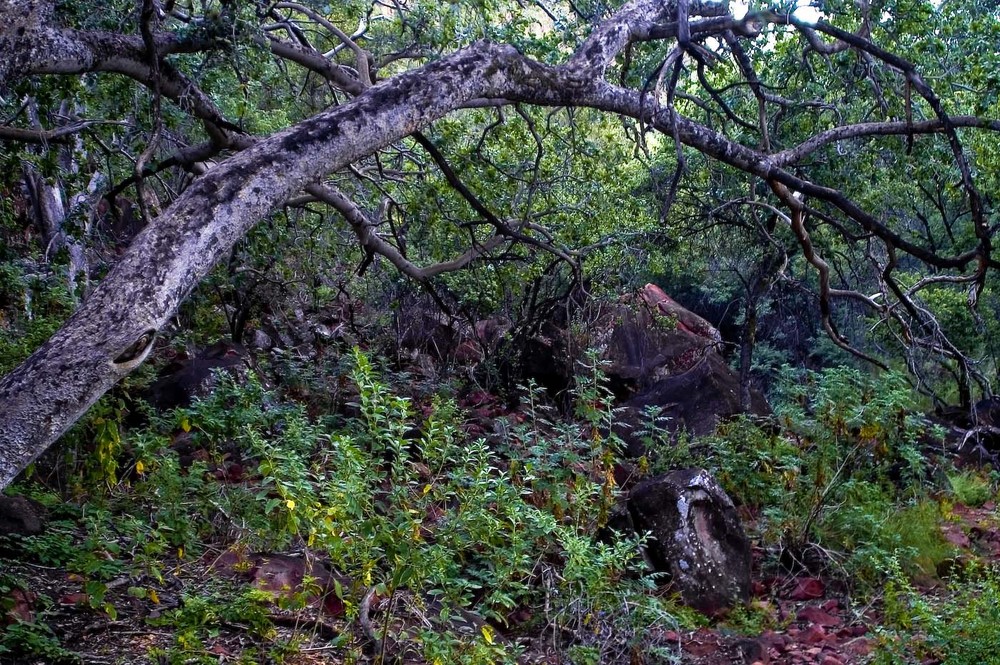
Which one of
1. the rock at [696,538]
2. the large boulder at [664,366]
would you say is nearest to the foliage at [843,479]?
the rock at [696,538]

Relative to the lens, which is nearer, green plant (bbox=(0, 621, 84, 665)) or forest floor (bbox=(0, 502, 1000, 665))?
green plant (bbox=(0, 621, 84, 665))

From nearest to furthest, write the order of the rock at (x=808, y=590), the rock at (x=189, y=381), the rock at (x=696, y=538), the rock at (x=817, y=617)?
the rock at (x=817, y=617)
the rock at (x=696, y=538)
the rock at (x=808, y=590)
the rock at (x=189, y=381)

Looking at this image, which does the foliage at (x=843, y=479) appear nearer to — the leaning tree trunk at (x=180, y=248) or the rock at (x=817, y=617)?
the rock at (x=817, y=617)

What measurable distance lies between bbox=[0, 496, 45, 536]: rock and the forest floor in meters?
0.18

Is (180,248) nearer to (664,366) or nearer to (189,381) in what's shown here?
(189,381)

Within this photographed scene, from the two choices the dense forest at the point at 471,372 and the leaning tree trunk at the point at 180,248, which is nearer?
the leaning tree trunk at the point at 180,248

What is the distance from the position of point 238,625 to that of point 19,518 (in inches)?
59.0

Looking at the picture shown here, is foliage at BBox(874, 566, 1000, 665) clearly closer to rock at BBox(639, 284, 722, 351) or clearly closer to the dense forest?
the dense forest

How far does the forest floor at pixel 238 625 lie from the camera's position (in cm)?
377

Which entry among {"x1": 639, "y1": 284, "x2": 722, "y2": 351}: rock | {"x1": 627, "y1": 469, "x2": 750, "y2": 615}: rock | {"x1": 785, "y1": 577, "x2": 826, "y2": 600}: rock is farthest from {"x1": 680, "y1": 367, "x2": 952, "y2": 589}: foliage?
{"x1": 639, "y1": 284, "x2": 722, "y2": 351}: rock

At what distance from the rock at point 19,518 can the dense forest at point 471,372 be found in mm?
32

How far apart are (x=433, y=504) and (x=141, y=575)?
1.49m

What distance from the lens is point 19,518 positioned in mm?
4691

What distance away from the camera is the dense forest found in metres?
3.70
